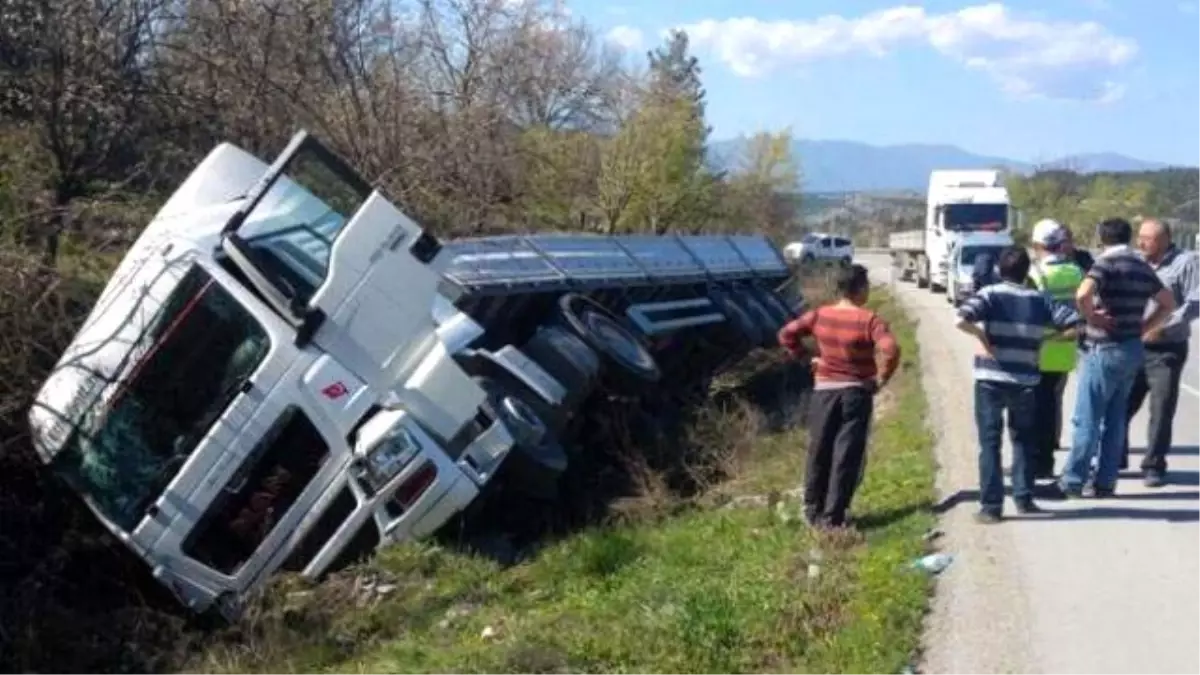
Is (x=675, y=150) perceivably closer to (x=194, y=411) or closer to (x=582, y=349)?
(x=582, y=349)

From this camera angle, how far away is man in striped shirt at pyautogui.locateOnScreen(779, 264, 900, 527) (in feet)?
25.5

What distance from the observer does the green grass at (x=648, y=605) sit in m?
6.19

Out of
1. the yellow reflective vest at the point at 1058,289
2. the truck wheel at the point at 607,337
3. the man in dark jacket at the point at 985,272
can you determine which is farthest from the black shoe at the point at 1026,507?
the truck wheel at the point at 607,337

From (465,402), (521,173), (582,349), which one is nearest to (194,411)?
(465,402)

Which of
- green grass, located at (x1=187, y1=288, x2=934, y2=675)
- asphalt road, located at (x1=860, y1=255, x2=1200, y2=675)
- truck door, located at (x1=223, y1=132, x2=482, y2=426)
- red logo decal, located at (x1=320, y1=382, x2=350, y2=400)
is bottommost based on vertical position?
green grass, located at (x1=187, y1=288, x2=934, y2=675)

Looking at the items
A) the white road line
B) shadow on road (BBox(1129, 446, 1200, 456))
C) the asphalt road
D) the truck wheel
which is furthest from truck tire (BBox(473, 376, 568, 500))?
the white road line

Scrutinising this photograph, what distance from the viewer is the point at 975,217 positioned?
35.1 m

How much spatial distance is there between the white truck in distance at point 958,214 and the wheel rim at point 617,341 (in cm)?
2061

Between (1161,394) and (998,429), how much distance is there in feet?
5.96

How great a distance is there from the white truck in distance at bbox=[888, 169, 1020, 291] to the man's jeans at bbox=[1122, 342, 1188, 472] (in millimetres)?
23280

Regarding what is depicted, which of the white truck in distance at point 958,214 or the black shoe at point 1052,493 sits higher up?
the white truck in distance at point 958,214

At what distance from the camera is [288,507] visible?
8.85m

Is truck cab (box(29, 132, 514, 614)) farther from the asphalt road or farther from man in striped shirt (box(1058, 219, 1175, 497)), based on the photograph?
man in striped shirt (box(1058, 219, 1175, 497))

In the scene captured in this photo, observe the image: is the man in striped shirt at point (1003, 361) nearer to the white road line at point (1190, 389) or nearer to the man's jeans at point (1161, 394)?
the man's jeans at point (1161, 394)
